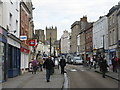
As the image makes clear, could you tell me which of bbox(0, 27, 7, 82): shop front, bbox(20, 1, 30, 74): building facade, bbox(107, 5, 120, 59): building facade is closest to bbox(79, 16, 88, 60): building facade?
bbox(107, 5, 120, 59): building facade

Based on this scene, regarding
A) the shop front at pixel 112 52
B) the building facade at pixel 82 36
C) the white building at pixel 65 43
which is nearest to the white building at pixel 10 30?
the shop front at pixel 112 52

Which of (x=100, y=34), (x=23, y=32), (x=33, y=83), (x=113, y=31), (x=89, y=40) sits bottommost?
(x=33, y=83)

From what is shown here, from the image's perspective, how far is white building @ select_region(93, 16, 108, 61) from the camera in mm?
54616

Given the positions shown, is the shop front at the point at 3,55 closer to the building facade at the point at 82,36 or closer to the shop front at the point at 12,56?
the shop front at the point at 12,56

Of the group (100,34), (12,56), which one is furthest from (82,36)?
(12,56)

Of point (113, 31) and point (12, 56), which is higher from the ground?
point (113, 31)

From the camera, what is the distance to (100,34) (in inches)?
2344

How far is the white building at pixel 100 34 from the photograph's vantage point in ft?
179

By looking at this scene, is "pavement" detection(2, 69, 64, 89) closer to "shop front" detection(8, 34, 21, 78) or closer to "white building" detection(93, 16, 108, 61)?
"shop front" detection(8, 34, 21, 78)

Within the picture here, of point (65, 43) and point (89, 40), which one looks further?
point (65, 43)

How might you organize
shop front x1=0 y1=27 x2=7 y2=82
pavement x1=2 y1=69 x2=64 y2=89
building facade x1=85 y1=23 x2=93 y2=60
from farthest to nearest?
1. building facade x1=85 y1=23 x2=93 y2=60
2. shop front x1=0 y1=27 x2=7 y2=82
3. pavement x1=2 y1=69 x2=64 y2=89

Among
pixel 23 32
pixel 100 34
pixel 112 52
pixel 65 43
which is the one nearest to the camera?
pixel 23 32

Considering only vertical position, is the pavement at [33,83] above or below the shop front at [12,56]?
below

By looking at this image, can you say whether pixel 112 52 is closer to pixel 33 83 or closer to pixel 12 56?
pixel 12 56
